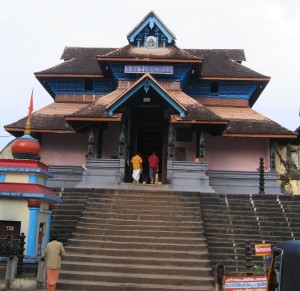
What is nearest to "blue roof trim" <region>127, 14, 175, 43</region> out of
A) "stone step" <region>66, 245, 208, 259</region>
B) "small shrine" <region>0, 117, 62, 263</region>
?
"small shrine" <region>0, 117, 62, 263</region>

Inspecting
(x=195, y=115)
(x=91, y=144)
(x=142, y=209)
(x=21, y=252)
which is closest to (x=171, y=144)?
(x=195, y=115)

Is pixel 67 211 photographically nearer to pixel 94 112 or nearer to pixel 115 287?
pixel 115 287

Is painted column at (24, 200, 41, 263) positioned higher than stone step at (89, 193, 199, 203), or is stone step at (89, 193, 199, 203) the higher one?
stone step at (89, 193, 199, 203)

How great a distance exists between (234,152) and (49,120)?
8689 mm

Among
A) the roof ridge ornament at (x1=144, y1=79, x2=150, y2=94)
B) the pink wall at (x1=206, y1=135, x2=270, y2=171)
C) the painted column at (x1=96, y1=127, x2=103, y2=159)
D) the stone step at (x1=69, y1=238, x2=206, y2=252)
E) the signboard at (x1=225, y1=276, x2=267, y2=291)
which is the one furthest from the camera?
the pink wall at (x1=206, y1=135, x2=270, y2=171)

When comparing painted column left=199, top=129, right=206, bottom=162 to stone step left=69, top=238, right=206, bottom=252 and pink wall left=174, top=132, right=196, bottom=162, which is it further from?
stone step left=69, top=238, right=206, bottom=252

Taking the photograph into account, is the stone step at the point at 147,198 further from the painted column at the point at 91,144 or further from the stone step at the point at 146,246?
the painted column at the point at 91,144

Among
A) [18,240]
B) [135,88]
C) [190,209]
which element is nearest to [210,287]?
[190,209]

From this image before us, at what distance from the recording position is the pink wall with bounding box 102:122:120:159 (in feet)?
66.8

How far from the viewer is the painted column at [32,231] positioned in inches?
432

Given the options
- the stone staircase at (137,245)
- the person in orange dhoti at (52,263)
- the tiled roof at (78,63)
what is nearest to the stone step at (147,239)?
the stone staircase at (137,245)

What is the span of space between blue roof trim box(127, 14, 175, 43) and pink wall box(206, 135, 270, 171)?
16.6 ft

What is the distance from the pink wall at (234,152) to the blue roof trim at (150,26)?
16.6 ft

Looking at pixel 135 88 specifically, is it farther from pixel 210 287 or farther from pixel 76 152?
pixel 210 287
